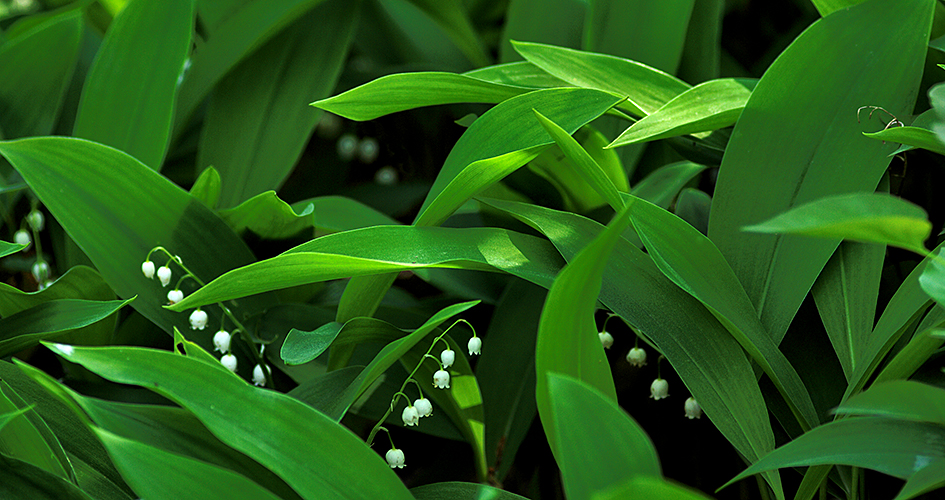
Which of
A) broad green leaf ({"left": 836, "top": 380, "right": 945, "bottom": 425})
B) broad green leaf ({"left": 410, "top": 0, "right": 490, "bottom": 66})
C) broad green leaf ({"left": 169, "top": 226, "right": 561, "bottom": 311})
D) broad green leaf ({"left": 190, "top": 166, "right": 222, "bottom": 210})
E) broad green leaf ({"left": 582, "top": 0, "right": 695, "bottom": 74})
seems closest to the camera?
broad green leaf ({"left": 836, "top": 380, "right": 945, "bottom": 425})

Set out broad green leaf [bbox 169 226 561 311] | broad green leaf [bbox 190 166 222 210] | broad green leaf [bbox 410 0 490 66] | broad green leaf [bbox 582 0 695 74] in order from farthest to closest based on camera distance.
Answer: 1. broad green leaf [bbox 410 0 490 66]
2. broad green leaf [bbox 582 0 695 74]
3. broad green leaf [bbox 190 166 222 210]
4. broad green leaf [bbox 169 226 561 311]

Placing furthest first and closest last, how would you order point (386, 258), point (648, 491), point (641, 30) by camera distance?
point (641, 30)
point (386, 258)
point (648, 491)

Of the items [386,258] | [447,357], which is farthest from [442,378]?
[386,258]

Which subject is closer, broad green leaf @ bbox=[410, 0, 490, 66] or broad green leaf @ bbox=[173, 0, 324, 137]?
broad green leaf @ bbox=[173, 0, 324, 137]

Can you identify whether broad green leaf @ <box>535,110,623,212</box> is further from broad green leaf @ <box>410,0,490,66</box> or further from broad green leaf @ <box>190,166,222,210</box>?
A: broad green leaf @ <box>410,0,490,66</box>

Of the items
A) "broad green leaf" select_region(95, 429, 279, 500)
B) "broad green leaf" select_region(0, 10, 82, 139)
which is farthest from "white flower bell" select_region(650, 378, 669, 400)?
"broad green leaf" select_region(0, 10, 82, 139)

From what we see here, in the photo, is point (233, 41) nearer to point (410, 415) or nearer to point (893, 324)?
point (410, 415)
